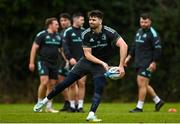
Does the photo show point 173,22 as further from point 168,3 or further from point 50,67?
point 50,67

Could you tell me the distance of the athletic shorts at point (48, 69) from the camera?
57.6ft

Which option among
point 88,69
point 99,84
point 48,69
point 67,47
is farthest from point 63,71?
point 99,84

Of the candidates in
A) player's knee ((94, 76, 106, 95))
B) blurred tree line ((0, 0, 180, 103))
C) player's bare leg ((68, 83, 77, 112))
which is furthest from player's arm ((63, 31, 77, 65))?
blurred tree line ((0, 0, 180, 103))

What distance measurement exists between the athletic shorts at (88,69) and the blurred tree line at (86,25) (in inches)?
543

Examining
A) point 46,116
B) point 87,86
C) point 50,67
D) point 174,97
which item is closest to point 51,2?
point 87,86

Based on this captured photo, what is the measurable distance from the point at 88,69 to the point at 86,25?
14014 mm

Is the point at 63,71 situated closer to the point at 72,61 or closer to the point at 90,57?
the point at 72,61

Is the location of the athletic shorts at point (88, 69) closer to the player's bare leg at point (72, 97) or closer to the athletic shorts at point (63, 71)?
the player's bare leg at point (72, 97)

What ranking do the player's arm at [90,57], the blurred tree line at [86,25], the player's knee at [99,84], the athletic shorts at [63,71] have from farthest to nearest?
the blurred tree line at [86,25] < the athletic shorts at [63,71] < the player's arm at [90,57] < the player's knee at [99,84]

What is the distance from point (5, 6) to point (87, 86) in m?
4.39

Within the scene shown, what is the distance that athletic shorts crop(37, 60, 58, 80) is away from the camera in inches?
691

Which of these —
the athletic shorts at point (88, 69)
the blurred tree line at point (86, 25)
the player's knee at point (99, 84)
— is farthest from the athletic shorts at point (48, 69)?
the blurred tree line at point (86, 25)

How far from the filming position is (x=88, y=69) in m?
14.2

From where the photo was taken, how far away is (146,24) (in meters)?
17.4
